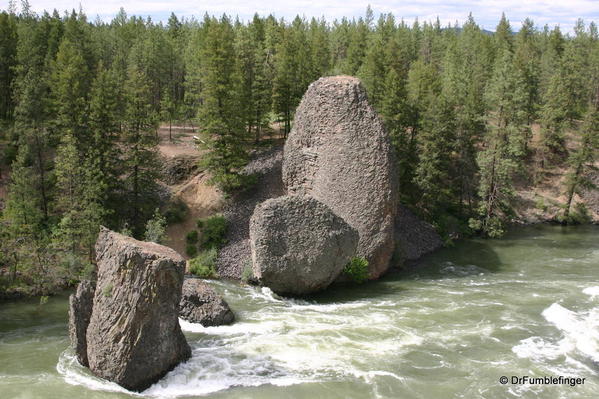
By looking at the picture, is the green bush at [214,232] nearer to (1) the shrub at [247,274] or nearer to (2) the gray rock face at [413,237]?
(1) the shrub at [247,274]

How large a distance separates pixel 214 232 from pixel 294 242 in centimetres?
938

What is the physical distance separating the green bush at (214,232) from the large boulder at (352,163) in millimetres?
5836

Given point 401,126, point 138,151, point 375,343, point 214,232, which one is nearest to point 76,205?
point 138,151

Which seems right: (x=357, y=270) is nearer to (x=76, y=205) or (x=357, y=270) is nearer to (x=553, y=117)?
(x=76, y=205)

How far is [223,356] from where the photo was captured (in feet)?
71.2

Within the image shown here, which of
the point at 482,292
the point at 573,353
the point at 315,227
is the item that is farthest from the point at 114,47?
the point at 573,353

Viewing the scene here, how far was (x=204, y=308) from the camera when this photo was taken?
25297 mm

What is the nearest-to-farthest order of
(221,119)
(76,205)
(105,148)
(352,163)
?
(76,205), (352,163), (105,148), (221,119)

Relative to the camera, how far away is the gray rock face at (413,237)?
122 ft

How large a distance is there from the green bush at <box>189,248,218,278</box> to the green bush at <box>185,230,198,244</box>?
6.52 ft

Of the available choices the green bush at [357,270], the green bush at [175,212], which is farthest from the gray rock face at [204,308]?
the green bush at [175,212]

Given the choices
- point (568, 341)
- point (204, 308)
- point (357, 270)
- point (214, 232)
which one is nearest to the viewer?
point (568, 341)

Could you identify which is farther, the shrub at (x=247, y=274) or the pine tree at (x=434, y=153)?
the pine tree at (x=434, y=153)

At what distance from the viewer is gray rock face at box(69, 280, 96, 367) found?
65.7ft
